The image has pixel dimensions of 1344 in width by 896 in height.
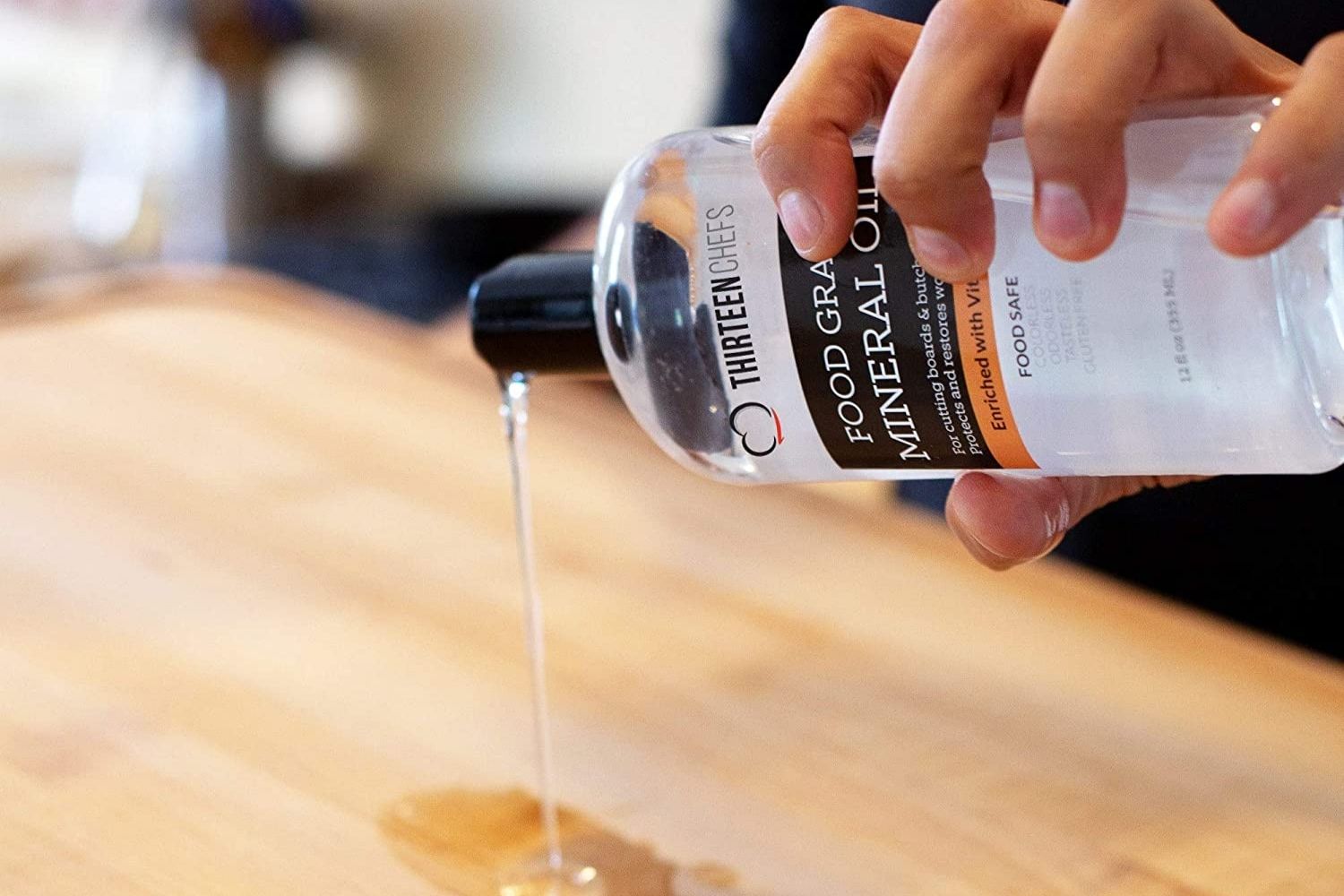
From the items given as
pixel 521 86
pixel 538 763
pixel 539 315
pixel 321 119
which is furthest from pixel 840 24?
pixel 321 119

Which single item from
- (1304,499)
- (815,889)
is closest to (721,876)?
(815,889)

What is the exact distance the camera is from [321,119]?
3543 mm

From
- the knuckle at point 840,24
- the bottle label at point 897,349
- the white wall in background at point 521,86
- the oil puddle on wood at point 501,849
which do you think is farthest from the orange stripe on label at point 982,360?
the white wall in background at point 521,86

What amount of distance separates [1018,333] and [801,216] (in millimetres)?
76

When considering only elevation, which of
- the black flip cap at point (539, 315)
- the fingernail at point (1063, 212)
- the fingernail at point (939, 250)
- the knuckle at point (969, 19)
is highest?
the knuckle at point (969, 19)

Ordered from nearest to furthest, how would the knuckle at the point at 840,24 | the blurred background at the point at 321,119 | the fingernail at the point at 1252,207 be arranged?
1. the fingernail at the point at 1252,207
2. the knuckle at the point at 840,24
3. the blurred background at the point at 321,119

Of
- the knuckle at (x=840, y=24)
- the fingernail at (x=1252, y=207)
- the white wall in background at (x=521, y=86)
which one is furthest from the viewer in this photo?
the white wall in background at (x=521, y=86)

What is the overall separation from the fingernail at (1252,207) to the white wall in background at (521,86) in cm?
267

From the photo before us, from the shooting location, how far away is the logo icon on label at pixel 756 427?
0.54 m

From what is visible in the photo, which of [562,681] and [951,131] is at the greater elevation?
[951,131]

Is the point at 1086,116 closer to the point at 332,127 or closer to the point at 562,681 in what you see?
the point at 562,681

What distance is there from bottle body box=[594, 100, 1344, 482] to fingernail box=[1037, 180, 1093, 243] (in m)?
0.04

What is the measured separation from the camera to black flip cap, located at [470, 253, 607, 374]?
0.60 metres

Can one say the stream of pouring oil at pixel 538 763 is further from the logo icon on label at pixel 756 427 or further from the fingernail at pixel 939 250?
the fingernail at pixel 939 250
